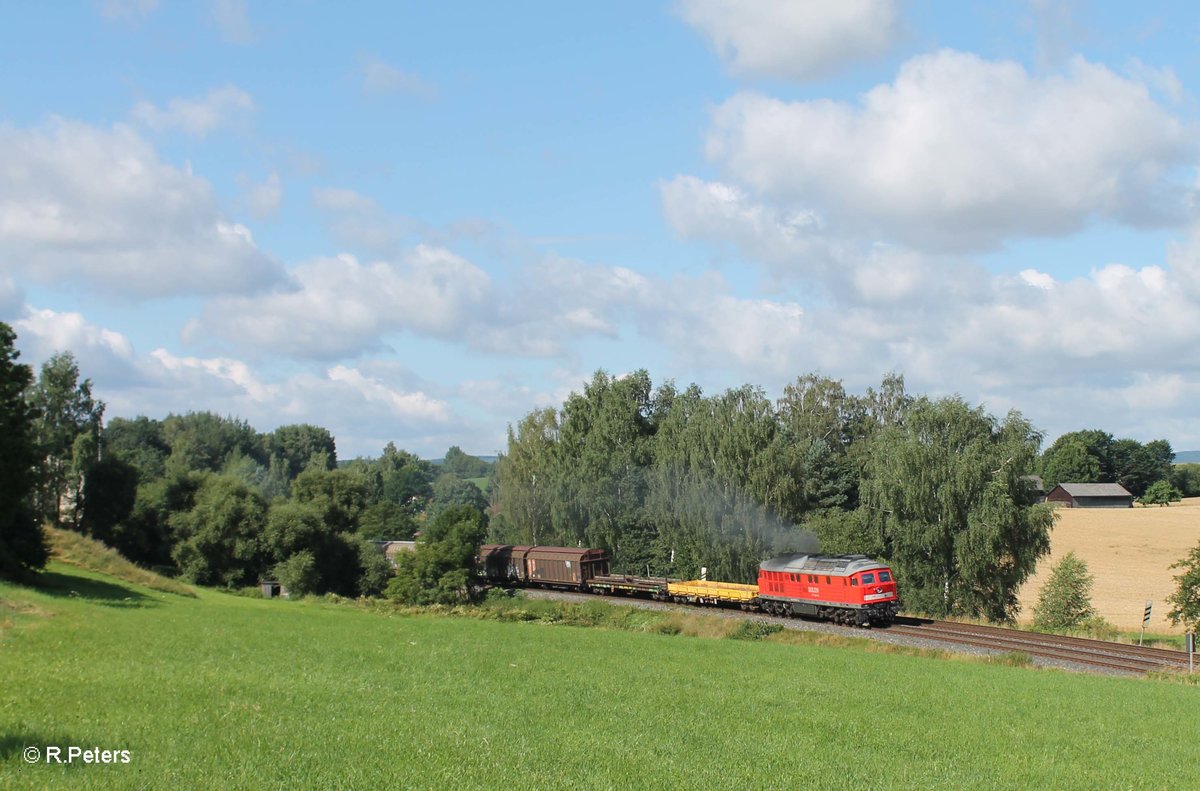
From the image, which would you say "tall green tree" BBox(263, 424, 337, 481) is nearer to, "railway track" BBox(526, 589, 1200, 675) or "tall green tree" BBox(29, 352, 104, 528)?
"tall green tree" BBox(29, 352, 104, 528)

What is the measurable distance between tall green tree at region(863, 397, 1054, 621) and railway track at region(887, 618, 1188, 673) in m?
9.87

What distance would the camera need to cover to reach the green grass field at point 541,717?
12.9m

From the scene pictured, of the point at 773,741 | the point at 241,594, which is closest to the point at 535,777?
the point at 773,741

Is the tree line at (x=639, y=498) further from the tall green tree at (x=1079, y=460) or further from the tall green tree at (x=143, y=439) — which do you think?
the tall green tree at (x=1079, y=460)

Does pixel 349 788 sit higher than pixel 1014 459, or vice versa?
pixel 1014 459

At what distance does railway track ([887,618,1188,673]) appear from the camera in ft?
108

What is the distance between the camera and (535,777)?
41.6 feet

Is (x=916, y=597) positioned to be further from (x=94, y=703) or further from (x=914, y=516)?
(x=94, y=703)

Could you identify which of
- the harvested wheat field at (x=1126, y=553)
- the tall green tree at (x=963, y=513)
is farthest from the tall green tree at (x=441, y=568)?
the harvested wheat field at (x=1126, y=553)

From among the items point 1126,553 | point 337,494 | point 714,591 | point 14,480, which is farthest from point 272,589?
point 1126,553

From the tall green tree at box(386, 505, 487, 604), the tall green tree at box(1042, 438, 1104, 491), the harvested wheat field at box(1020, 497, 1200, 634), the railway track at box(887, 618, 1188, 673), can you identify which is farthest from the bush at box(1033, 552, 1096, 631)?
the tall green tree at box(1042, 438, 1104, 491)

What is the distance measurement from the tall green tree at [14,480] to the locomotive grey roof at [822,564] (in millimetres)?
38394

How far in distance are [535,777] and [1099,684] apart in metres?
22.4

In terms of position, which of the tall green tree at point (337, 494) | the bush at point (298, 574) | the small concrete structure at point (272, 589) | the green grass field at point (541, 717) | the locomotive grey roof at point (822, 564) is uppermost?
the tall green tree at point (337, 494)
